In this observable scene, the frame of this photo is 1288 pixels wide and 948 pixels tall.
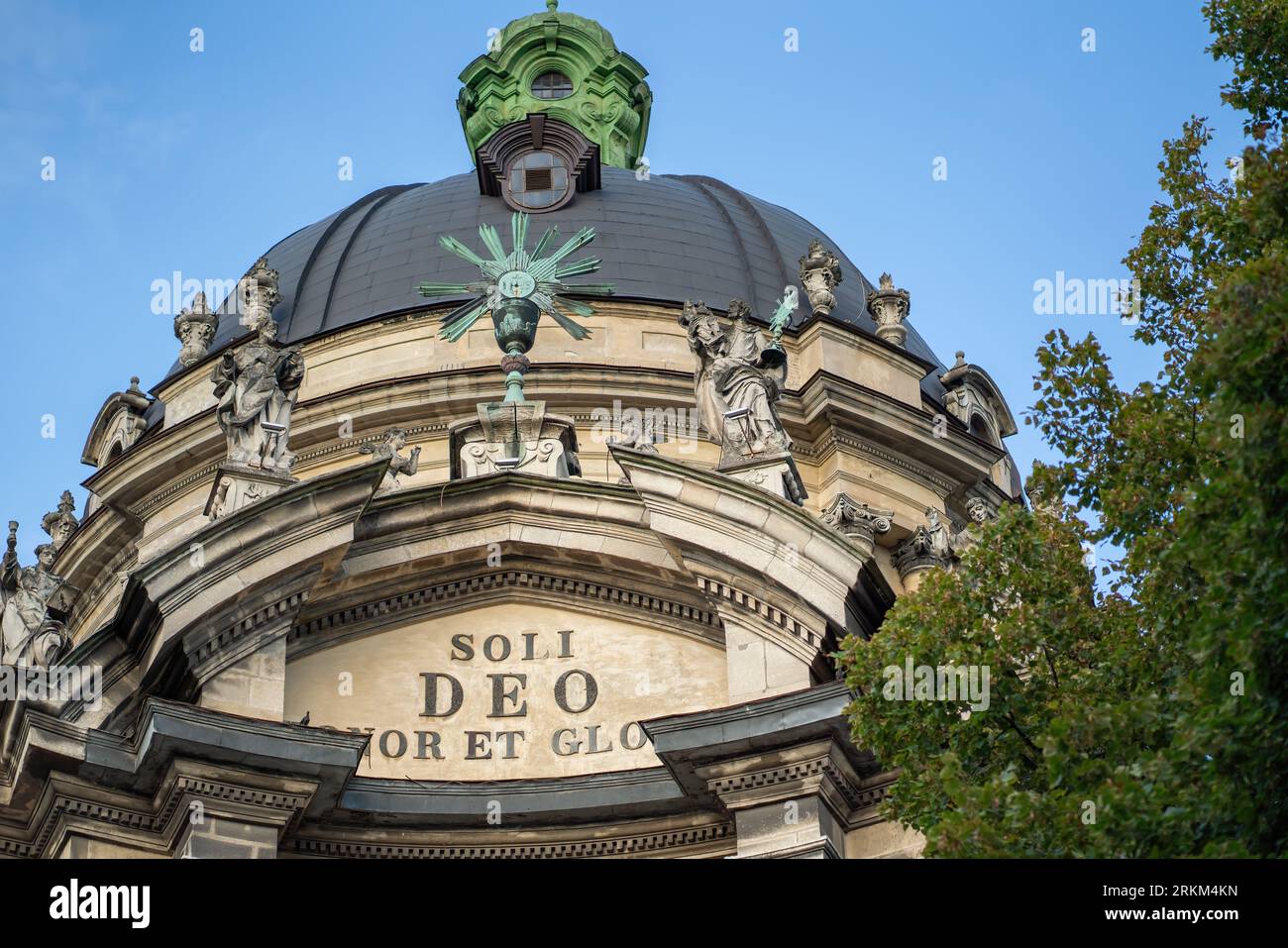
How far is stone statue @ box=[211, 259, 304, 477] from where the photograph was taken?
2223 cm

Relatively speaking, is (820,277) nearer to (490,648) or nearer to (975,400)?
(975,400)

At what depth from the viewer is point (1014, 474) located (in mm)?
34531

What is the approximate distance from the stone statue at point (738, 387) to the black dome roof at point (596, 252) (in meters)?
9.13

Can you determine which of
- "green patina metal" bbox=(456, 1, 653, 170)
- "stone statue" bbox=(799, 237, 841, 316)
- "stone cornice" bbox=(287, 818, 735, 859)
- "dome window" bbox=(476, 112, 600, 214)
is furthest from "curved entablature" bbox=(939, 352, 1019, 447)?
"stone cornice" bbox=(287, 818, 735, 859)

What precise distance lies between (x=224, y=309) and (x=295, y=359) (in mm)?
12696

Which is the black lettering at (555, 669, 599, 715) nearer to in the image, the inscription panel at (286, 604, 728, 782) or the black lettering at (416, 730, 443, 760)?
the inscription panel at (286, 604, 728, 782)

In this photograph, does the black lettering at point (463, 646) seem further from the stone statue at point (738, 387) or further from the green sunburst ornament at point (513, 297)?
the green sunburst ornament at point (513, 297)

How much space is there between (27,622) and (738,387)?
22.4 feet

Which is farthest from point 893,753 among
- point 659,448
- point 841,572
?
point 659,448

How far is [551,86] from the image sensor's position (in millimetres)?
43031

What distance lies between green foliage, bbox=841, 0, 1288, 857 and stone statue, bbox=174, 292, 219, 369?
17526 millimetres

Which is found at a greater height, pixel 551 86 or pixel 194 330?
pixel 551 86

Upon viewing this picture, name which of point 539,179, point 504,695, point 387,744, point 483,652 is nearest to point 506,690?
point 504,695
